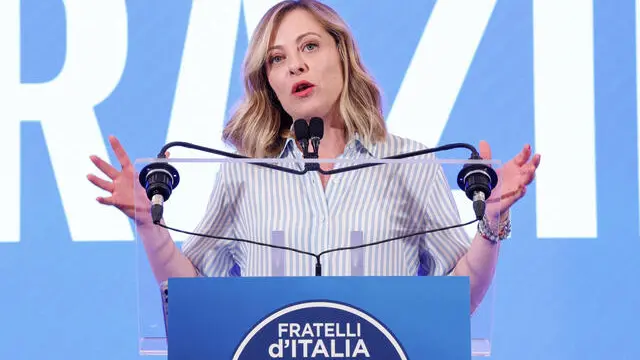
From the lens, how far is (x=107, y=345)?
3.02 m

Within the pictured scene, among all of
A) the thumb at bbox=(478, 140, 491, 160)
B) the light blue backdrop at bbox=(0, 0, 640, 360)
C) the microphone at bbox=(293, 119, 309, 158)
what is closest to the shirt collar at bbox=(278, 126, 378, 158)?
the thumb at bbox=(478, 140, 491, 160)

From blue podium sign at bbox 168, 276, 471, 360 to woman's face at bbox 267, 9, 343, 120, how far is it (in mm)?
822

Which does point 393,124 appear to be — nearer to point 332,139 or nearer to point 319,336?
point 332,139

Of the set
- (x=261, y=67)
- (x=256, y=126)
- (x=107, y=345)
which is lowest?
(x=107, y=345)

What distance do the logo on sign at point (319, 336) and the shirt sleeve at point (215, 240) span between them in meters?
0.31

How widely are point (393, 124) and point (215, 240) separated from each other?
1.39m

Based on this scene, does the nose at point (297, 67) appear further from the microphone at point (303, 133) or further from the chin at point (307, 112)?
the microphone at point (303, 133)

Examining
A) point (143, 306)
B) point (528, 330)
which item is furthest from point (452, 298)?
point (528, 330)

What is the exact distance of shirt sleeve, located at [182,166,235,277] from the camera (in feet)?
5.60

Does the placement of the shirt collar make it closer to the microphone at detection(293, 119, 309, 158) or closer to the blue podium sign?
the microphone at detection(293, 119, 309, 158)

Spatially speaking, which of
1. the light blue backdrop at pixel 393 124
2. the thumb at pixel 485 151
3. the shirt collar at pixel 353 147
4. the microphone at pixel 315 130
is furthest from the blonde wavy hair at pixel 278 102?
the light blue backdrop at pixel 393 124
